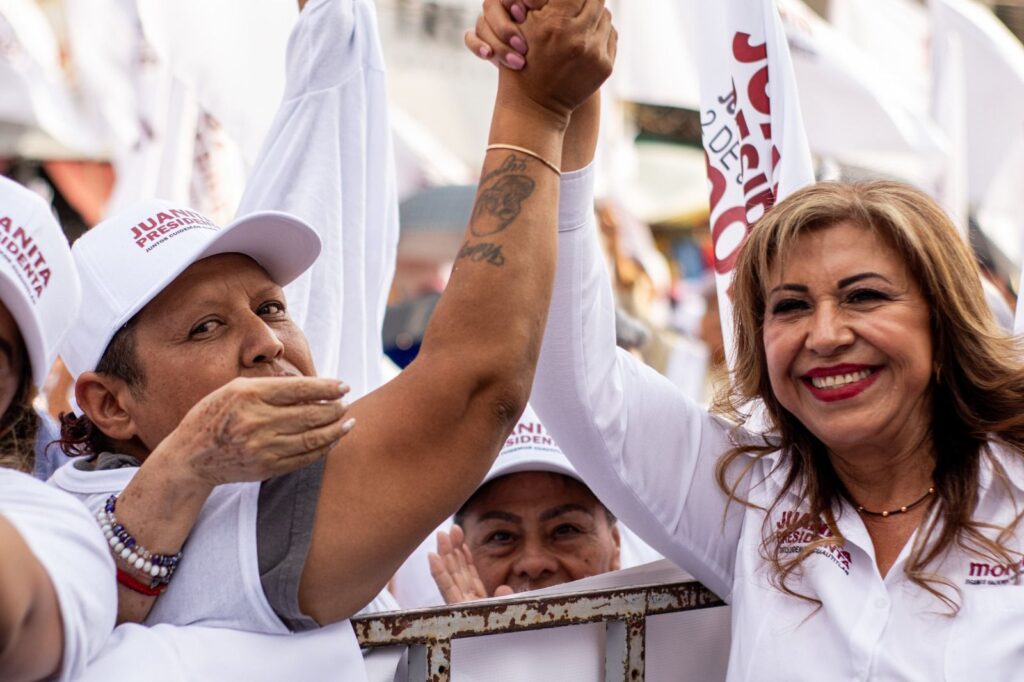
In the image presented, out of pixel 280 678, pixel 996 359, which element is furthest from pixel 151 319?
pixel 996 359

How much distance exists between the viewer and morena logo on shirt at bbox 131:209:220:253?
207cm

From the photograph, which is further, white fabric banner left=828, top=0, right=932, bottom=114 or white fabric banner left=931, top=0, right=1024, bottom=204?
white fabric banner left=828, top=0, right=932, bottom=114

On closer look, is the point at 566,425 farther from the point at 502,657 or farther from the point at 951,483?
the point at 951,483

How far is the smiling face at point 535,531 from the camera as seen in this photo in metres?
3.33

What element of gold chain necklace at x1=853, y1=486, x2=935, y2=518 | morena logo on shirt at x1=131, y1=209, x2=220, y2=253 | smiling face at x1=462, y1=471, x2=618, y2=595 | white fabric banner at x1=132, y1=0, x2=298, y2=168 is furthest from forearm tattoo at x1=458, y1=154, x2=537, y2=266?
white fabric banner at x1=132, y1=0, x2=298, y2=168

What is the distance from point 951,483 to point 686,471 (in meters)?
0.49

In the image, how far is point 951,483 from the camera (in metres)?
2.30

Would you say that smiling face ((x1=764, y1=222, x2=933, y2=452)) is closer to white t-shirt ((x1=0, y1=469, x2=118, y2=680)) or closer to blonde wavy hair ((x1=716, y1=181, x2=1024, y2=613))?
blonde wavy hair ((x1=716, y1=181, x2=1024, y2=613))

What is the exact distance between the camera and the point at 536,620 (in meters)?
2.13

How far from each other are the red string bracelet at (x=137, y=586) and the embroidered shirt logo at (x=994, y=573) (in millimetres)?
1284

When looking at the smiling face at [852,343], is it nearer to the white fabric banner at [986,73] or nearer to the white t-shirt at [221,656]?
the white t-shirt at [221,656]

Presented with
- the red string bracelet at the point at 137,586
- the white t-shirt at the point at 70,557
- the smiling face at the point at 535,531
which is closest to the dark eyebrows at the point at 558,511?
the smiling face at the point at 535,531

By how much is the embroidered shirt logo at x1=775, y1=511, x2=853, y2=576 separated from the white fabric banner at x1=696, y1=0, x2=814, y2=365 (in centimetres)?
55

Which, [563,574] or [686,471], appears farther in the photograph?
[563,574]
